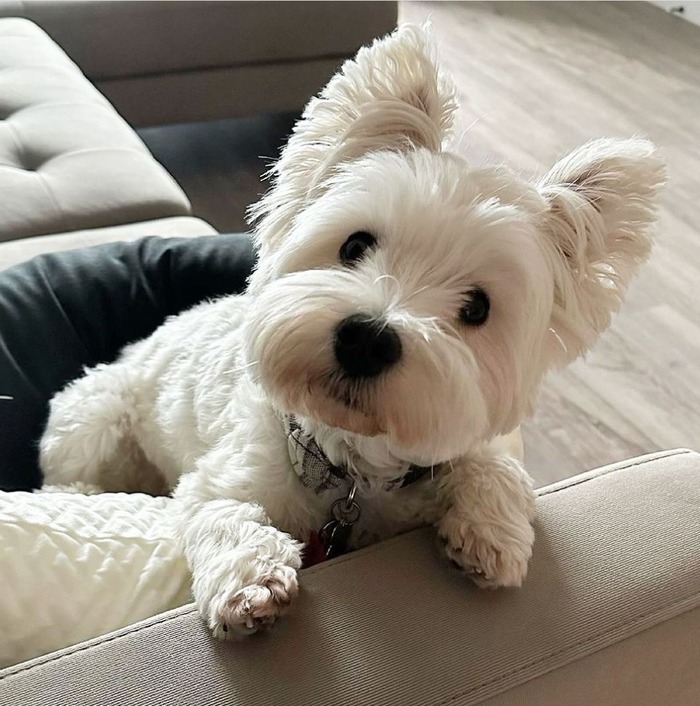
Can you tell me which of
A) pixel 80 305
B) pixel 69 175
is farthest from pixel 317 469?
pixel 69 175

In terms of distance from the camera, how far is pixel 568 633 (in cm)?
99

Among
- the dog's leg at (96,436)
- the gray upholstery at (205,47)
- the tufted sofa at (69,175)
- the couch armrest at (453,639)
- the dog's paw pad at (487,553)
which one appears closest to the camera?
the couch armrest at (453,639)

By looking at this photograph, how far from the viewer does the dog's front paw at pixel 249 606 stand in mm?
957

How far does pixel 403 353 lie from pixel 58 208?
4.64 feet

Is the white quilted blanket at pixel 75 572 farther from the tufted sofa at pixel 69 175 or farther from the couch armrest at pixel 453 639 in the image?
the tufted sofa at pixel 69 175

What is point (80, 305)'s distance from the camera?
1912 millimetres

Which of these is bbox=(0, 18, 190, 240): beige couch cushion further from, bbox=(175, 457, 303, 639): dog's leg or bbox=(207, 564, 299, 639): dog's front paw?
bbox=(207, 564, 299, 639): dog's front paw

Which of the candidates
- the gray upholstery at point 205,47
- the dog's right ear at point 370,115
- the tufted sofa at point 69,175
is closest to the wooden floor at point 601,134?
the dog's right ear at point 370,115

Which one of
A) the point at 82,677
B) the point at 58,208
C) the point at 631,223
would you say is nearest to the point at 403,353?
the point at 631,223

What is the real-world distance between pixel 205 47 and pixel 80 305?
1.97 m

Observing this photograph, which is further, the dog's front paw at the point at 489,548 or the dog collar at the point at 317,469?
the dog collar at the point at 317,469

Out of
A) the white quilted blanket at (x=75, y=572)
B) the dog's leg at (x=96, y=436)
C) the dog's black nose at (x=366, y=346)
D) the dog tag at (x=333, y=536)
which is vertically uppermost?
the dog's black nose at (x=366, y=346)

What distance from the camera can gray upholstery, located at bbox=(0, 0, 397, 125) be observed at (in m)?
3.29

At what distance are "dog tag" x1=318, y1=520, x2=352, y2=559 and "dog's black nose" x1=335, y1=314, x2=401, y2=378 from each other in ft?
1.17
